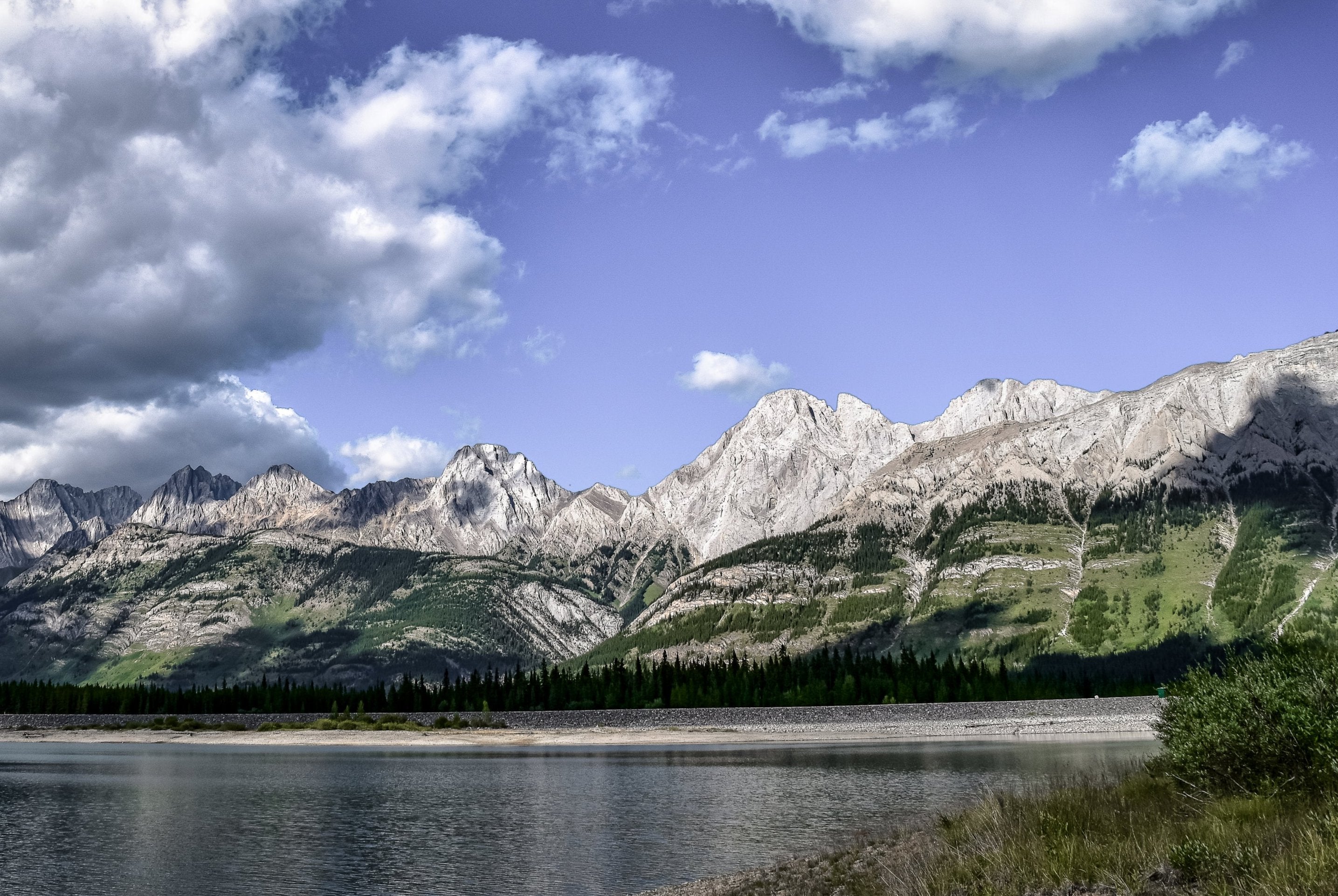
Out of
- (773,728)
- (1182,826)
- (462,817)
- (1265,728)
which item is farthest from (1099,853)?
(773,728)

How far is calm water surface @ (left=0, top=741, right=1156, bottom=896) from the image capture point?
40.3 metres

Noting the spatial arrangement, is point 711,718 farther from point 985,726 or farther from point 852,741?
point 985,726

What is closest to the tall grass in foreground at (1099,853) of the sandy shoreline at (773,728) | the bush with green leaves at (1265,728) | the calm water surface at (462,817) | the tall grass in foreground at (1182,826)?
the tall grass in foreground at (1182,826)

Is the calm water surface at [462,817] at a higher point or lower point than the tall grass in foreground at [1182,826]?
lower

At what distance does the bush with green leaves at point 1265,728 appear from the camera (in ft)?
91.4

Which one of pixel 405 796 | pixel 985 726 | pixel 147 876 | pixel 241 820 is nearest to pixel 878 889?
pixel 147 876

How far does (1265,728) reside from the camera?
96.0 feet

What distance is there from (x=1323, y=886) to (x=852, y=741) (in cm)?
13838

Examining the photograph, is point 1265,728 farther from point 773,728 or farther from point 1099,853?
point 773,728

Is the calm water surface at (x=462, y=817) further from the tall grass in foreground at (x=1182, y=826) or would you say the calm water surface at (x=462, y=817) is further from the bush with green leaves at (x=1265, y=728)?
the bush with green leaves at (x=1265, y=728)

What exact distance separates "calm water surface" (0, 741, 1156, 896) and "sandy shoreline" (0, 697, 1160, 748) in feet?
157

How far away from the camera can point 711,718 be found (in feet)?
576

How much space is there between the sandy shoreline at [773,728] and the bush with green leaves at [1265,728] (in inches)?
4789

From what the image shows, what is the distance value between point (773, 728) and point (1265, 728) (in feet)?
473
